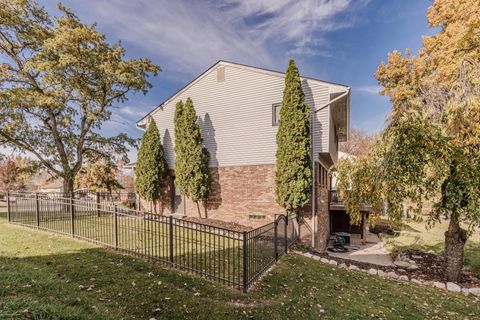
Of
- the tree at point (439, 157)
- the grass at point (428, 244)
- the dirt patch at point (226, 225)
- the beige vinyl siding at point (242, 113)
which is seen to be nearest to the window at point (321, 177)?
the beige vinyl siding at point (242, 113)

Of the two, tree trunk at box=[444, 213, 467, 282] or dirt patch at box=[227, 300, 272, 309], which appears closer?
dirt patch at box=[227, 300, 272, 309]

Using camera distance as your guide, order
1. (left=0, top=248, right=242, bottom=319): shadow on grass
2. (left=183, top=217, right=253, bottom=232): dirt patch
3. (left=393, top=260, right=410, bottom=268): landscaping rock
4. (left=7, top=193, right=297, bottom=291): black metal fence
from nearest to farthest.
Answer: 1. (left=0, top=248, right=242, bottom=319): shadow on grass
2. (left=7, top=193, right=297, bottom=291): black metal fence
3. (left=393, top=260, right=410, bottom=268): landscaping rock
4. (left=183, top=217, right=253, bottom=232): dirt patch

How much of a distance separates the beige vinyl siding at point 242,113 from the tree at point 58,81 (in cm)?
582

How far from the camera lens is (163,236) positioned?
19.1 feet

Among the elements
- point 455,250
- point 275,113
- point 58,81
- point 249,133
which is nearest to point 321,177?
point 275,113

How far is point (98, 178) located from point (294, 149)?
1687 cm

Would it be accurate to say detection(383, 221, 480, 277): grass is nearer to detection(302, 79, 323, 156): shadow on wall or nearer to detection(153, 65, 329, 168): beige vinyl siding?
detection(302, 79, 323, 156): shadow on wall

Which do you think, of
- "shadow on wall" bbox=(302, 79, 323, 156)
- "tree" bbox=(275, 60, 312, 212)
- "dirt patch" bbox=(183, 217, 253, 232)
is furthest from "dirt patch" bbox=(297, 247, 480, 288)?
"shadow on wall" bbox=(302, 79, 323, 156)

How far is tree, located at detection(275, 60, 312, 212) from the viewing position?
9125mm

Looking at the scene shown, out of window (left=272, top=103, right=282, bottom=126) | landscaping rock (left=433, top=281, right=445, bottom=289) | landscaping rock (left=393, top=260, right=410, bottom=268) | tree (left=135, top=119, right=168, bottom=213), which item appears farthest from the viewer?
tree (left=135, top=119, right=168, bottom=213)

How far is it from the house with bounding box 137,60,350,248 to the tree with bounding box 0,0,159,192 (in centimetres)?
564

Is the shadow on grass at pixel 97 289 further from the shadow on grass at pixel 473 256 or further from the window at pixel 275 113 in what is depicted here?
the shadow on grass at pixel 473 256

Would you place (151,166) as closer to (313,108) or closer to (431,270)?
(313,108)

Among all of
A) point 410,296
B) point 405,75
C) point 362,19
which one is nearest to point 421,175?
point 410,296
